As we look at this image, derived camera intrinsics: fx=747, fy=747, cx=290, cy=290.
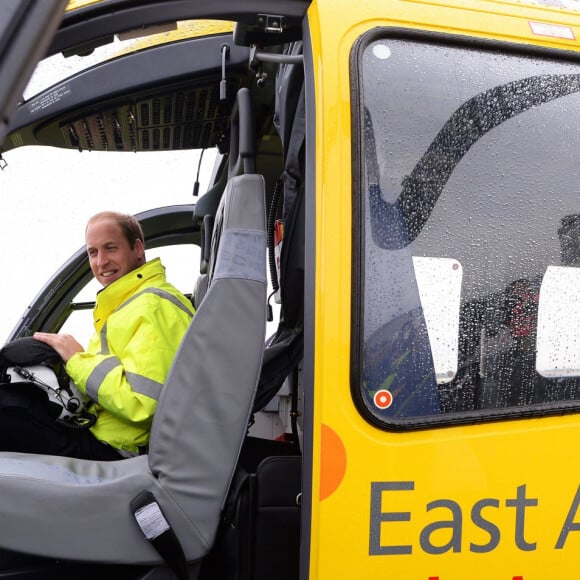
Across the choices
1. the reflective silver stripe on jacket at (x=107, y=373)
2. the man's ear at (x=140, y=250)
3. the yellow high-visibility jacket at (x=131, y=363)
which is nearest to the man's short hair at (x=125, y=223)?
the man's ear at (x=140, y=250)

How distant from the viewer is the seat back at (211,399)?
175 centimetres

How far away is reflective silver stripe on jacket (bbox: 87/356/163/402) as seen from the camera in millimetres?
2049

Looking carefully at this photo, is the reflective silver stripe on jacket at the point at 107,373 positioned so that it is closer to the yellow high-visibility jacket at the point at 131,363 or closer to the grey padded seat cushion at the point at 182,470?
the yellow high-visibility jacket at the point at 131,363

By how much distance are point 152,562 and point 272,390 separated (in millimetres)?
601

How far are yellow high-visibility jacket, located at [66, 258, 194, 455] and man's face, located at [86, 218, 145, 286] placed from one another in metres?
0.25

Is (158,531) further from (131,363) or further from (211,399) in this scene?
(131,363)

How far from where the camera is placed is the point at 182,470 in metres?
1.75

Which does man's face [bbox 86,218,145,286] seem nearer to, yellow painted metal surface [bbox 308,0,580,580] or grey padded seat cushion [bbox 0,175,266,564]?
grey padded seat cushion [bbox 0,175,266,564]

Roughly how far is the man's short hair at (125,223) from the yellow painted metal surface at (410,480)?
1251mm

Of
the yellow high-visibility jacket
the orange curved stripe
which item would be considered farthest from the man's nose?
the orange curved stripe

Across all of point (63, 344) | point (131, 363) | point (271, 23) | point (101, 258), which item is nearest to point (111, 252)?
point (101, 258)

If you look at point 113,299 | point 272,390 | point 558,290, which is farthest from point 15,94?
point 113,299

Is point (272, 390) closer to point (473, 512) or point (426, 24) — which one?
point (473, 512)

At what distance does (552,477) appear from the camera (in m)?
1.57
